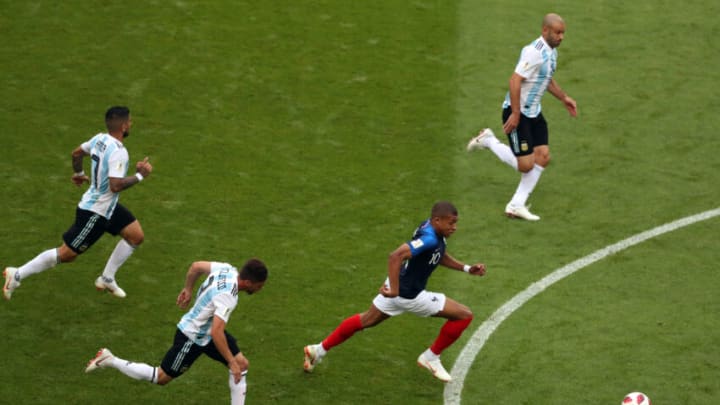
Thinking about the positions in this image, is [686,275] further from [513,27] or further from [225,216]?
[513,27]

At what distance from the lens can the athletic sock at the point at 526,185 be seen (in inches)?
589

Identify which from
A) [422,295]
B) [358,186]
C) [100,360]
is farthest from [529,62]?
[100,360]

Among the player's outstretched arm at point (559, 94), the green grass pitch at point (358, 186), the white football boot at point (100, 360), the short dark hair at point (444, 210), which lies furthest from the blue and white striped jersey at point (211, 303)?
the player's outstretched arm at point (559, 94)

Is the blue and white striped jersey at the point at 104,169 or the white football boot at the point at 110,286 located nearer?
the blue and white striped jersey at the point at 104,169

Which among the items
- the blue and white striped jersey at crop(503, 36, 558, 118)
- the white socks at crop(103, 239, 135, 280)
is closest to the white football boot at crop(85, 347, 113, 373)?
the white socks at crop(103, 239, 135, 280)

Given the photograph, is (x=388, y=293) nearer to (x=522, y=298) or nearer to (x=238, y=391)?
(x=238, y=391)

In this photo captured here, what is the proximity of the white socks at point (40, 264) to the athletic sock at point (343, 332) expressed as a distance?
323cm

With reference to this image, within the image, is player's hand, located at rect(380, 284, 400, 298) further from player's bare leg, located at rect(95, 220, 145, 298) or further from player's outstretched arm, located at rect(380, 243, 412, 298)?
player's bare leg, located at rect(95, 220, 145, 298)

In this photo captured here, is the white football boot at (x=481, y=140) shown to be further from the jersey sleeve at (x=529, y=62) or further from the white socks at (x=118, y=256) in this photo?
the white socks at (x=118, y=256)

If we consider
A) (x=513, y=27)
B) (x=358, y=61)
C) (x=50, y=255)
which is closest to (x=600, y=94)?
(x=513, y=27)

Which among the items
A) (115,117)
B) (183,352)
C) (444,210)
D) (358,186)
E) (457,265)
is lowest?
(358,186)

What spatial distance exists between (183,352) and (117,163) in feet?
8.45

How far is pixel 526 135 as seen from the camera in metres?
14.8

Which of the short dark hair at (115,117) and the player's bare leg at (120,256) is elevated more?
the short dark hair at (115,117)
